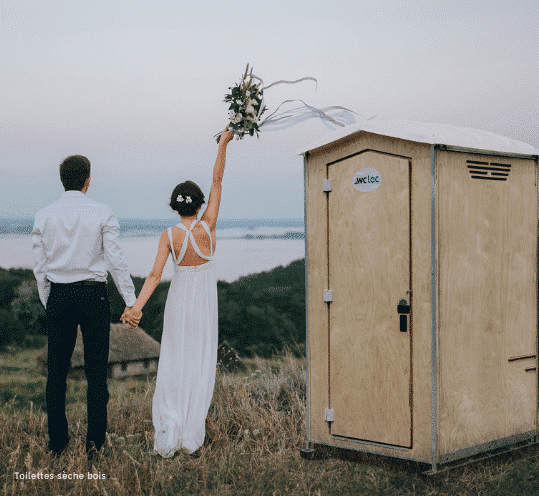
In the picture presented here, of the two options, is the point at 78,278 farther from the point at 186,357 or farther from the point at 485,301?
Result: the point at 485,301

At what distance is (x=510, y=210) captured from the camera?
520cm

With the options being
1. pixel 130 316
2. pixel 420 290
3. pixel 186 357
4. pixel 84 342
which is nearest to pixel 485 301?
pixel 420 290

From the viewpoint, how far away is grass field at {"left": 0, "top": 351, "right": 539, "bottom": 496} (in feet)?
14.8

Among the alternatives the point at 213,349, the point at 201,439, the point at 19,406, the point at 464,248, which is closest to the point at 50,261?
the point at 213,349

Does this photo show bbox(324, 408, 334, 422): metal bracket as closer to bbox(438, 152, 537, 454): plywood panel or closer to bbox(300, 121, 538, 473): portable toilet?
bbox(300, 121, 538, 473): portable toilet

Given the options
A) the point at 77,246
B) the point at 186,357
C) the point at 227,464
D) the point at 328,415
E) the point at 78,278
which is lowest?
the point at 227,464

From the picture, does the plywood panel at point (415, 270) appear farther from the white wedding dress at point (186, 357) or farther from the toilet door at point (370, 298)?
the white wedding dress at point (186, 357)

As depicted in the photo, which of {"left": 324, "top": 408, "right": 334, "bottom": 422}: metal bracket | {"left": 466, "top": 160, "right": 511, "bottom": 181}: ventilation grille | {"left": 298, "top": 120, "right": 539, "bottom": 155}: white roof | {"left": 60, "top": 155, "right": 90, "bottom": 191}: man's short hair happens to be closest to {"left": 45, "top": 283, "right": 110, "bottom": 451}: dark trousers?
{"left": 60, "top": 155, "right": 90, "bottom": 191}: man's short hair

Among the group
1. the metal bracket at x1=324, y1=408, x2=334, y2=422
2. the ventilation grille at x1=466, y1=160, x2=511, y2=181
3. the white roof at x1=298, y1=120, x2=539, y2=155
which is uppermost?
the white roof at x1=298, y1=120, x2=539, y2=155

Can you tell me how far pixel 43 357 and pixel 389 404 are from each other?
5962 millimetres

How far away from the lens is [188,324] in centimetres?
528

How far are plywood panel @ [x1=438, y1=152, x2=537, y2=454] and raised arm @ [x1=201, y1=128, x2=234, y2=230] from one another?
187 cm

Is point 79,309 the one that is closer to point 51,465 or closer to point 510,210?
point 51,465

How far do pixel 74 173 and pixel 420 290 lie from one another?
2870 millimetres
